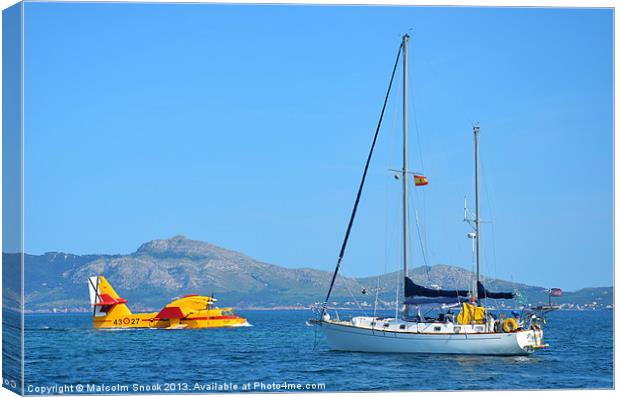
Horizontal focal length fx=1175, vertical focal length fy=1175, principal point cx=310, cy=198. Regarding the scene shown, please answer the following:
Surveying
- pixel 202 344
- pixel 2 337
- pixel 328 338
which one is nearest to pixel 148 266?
pixel 202 344

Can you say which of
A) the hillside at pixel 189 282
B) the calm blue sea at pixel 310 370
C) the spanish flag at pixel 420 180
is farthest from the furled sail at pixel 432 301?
the hillside at pixel 189 282

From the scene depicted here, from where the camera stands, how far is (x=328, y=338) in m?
35.4

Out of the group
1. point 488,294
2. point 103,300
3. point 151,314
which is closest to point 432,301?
point 488,294

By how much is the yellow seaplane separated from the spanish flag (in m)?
32.6

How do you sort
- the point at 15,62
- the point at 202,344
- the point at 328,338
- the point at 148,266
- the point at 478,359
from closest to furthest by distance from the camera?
1. the point at 15,62
2. the point at 478,359
3. the point at 328,338
4. the point at 202,344
5. the point at 148,266

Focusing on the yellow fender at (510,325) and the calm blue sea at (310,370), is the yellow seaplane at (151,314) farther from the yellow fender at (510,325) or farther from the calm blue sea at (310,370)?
the yellow fender at (510,325)

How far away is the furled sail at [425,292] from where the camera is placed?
107ft

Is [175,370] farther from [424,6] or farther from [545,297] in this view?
[545,297]

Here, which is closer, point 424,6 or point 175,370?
point 424,6

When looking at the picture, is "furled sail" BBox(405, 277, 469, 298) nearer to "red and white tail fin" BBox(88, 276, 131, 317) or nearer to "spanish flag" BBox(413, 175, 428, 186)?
"spanish flag" BBox(413, 175, 428, 186)

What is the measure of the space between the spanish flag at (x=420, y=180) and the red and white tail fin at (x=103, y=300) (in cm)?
3272

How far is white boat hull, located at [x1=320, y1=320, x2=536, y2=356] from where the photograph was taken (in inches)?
1307

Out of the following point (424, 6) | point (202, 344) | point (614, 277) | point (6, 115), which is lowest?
point (202, 344)

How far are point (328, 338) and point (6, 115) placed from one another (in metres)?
14.5
